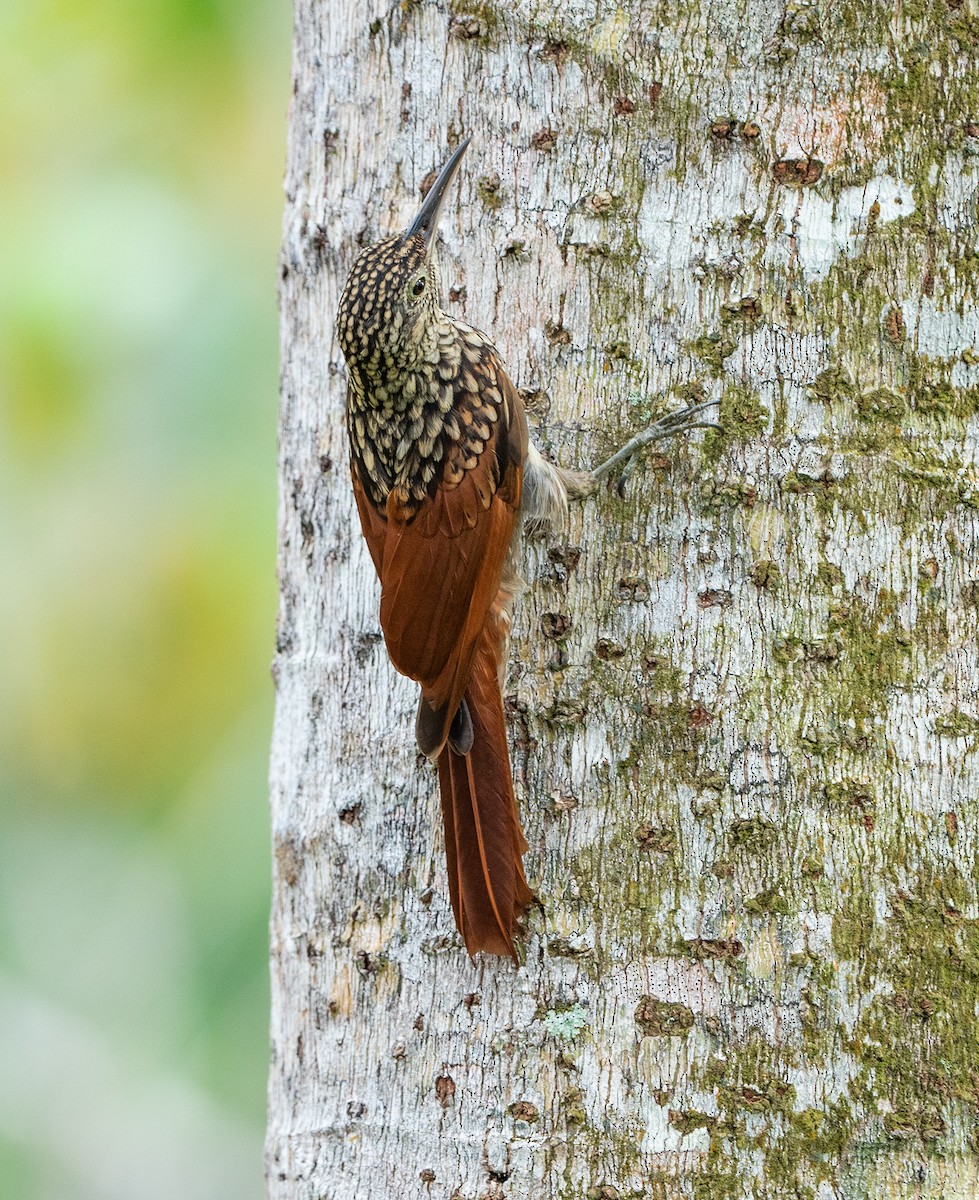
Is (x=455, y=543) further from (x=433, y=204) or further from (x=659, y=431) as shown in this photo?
(x=433, y=204)

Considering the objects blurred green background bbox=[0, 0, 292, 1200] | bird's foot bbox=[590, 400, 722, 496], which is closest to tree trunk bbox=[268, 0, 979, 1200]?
bird's foot bbox=[590, 400, 722, 496]

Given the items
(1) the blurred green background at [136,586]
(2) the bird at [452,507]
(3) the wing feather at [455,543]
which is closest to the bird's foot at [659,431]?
(2) the bird at [452,507]

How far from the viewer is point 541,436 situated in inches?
95.3

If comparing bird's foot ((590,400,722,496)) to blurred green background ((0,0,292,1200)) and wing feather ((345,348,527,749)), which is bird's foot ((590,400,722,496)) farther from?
blurred green background ((0,0,292,1200))

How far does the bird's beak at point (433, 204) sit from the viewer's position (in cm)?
238

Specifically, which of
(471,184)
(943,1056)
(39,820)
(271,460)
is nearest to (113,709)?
(39,820)

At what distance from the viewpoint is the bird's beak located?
2.38 meters

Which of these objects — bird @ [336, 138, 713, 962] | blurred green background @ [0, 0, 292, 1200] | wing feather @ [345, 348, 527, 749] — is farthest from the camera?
blurred green background @ [0, 0, 292, 1200]

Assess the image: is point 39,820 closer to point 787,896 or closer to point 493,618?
point 493,618

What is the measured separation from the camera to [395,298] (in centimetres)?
252

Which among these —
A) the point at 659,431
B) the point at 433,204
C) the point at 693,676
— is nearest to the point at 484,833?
the point at 693,676

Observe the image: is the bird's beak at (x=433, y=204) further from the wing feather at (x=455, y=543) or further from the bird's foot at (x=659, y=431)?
the bird's foot at (x=659, y=431)

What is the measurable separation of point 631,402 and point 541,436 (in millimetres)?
189

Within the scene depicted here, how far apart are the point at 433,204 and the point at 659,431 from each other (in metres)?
0.62
